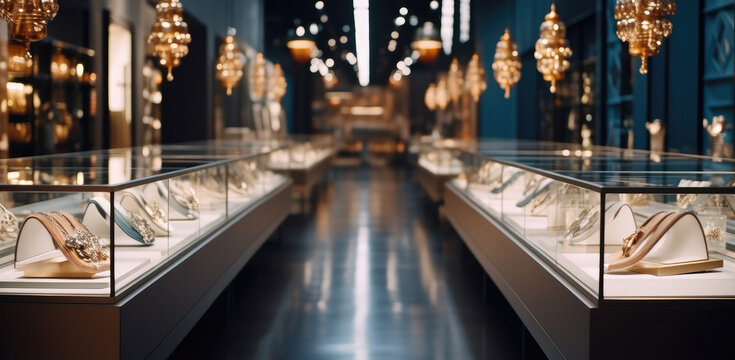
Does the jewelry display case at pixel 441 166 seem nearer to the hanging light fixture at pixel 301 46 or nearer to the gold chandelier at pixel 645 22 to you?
the gold chandelier at pixel 645 22

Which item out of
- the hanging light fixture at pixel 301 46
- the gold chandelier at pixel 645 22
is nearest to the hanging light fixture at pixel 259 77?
the hanging light fixture at pixel 301 46

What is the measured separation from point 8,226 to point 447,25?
22086 millimetres

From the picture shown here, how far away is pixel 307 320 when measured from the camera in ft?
18.9

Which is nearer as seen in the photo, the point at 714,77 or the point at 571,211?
the point at 571,211

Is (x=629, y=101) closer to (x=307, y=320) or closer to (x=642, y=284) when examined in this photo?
(x=307, y=320)

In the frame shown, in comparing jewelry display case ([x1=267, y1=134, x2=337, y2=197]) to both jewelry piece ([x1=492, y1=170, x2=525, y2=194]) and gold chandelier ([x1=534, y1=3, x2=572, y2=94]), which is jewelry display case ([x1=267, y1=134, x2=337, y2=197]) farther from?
jewelry piece ([x1=492, y1=170, x2=525, y2=194])

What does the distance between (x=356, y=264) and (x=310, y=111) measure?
2978 centimetres

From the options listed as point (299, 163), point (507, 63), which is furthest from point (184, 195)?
point (299, 163)

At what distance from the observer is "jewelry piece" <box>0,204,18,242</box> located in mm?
3679

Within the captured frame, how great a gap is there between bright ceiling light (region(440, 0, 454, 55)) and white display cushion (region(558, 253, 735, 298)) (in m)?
17.3

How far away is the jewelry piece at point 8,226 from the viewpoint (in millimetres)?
3679

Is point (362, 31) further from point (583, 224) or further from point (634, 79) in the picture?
point (583, 224)

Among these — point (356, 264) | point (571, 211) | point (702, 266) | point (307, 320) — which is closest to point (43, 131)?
point (356, 264)

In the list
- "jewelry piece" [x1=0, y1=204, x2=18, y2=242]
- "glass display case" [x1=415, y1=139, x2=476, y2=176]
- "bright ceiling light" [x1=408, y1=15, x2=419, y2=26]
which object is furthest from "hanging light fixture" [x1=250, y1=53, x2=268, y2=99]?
"jewelry piece" [x1=0, y1=204, x2=18, y2=242]
